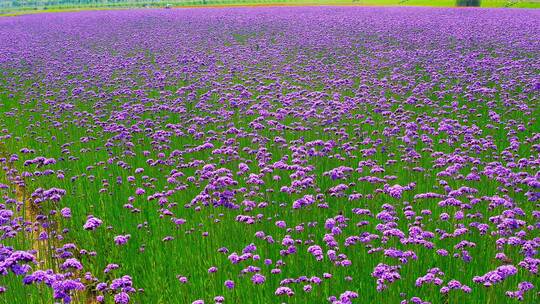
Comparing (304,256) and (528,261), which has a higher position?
(528,261)

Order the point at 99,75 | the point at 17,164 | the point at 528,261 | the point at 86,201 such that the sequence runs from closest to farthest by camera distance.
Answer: the point at 528,261 < the point at 86,201 < the point at 17,164 < the point at 99,75

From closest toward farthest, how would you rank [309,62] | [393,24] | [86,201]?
[86,201]
[309,62]
[393,24]

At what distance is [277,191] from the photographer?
8.33 meters

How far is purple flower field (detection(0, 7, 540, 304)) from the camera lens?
575 centimetres

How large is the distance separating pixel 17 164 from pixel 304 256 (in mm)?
8215

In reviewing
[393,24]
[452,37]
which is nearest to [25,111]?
[452,37]

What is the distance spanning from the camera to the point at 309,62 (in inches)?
765

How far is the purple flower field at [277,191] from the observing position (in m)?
5.75

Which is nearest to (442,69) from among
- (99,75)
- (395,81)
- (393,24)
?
(395,81)

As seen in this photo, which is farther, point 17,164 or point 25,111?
point 25,111

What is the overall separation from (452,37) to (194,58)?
495 inches

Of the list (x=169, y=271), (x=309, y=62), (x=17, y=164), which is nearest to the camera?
(x=169, y=271)

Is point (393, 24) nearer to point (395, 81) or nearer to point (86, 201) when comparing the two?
point (395, 81)

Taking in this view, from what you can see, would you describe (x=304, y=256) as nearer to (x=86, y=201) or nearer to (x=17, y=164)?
(x=86, y=201)
